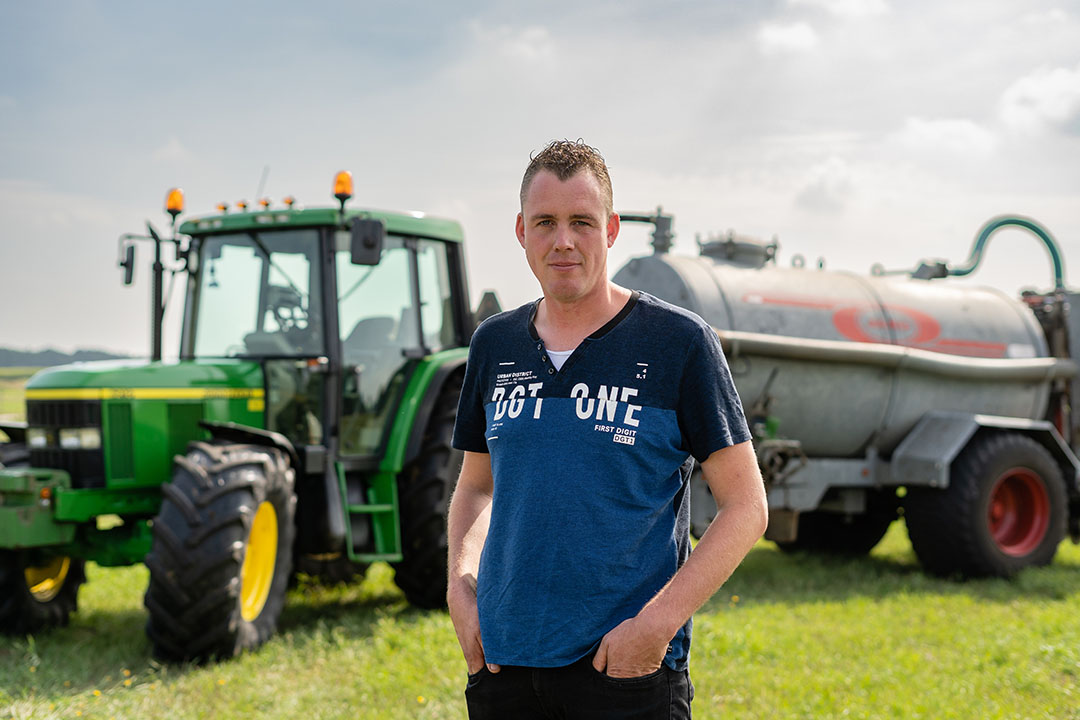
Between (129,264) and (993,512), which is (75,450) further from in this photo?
(993,512)

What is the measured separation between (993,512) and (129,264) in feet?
22.2

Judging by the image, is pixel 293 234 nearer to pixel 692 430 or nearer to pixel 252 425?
pixel 252 425

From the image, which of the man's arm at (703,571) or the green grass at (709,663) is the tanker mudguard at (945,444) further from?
the man's arm at (703,571)

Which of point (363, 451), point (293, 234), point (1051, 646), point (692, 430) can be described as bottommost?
point (1051, 646)

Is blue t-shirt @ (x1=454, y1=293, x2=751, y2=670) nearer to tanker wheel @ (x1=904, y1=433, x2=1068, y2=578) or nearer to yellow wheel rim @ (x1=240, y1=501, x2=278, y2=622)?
yellow wheel rim @ (x1=240, y1=501, x2=278, y2=622)

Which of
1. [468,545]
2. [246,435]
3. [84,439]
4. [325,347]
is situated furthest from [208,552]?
[468,545]

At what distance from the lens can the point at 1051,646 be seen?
5684 mm

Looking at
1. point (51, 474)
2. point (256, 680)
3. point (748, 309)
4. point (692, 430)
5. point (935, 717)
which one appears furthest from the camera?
point (748, 309)

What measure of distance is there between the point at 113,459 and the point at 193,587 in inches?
47.0

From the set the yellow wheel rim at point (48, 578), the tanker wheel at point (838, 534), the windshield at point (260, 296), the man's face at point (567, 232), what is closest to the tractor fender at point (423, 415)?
the windshield at point (260, 296)

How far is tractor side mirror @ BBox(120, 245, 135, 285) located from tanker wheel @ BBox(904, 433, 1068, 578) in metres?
5.96

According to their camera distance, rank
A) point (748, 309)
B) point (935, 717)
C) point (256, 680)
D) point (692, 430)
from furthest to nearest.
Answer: point (748, 309) → point (256, 680) → point (935, 717) → point (692, 430)

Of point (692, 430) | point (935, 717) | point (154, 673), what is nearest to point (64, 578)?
point (154, 673)

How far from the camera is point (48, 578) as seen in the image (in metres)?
6.57
